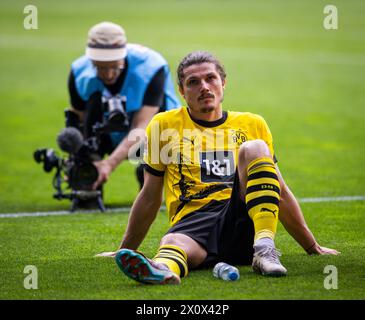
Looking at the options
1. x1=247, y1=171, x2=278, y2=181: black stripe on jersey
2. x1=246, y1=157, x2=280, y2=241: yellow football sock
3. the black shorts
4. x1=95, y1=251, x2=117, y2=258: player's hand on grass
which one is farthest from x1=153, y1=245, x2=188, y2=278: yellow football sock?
x1=95, y1=251, x2=117, y2=258: player's hand on grass

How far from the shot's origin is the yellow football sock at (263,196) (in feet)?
18.8

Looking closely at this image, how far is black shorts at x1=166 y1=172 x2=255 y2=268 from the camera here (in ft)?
19.6

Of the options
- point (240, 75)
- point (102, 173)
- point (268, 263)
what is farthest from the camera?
point (240, 75)

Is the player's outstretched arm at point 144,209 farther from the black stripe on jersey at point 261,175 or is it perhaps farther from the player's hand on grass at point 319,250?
the player's hand on grass at point 319,250

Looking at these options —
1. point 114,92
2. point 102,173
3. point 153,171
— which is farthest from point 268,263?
point 114,92

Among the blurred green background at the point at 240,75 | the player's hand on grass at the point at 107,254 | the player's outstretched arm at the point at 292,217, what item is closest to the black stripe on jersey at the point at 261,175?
the player's outstretched arm at the point at 292,217

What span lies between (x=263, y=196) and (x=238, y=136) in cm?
62

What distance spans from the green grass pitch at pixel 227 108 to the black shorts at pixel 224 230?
190 mm

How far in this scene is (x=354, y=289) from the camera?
17.9ft

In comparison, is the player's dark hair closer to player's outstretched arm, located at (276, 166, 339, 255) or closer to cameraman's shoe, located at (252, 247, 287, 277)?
player's outstretched arm, located at (276, 166, 339, 255)

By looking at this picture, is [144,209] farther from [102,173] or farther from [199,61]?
[102,173]

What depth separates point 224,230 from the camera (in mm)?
6043

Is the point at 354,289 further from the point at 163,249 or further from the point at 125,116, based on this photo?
the point at 125,116

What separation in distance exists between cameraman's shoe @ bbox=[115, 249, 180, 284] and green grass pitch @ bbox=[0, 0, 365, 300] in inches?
2.2
